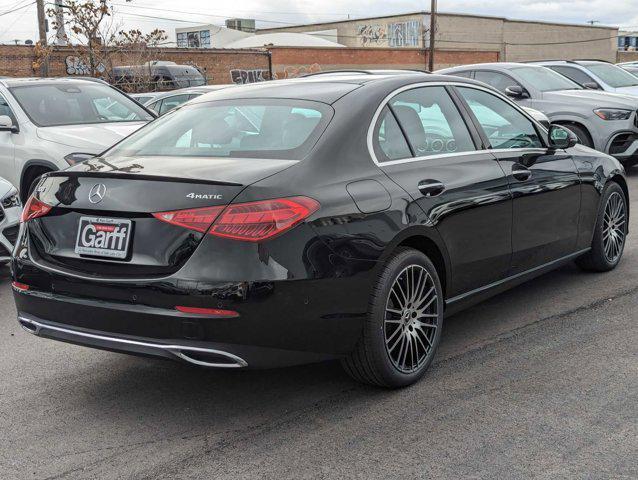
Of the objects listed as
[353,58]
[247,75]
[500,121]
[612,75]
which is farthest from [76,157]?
[353,58]

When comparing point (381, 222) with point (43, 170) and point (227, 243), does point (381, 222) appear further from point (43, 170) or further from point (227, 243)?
point (43, 170)

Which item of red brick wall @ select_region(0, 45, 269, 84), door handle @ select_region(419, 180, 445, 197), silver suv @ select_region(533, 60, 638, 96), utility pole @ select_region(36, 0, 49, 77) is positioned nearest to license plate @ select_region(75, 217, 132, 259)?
door handle @ select_region(419, 180, 445, 197)

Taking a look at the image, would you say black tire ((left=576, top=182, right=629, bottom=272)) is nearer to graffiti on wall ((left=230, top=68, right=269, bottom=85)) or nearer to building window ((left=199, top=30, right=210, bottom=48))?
graffiti on wall ((left=230, top=68, right=269, bottom=85))

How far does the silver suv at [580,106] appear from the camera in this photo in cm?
1249

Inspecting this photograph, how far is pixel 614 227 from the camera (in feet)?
21.7

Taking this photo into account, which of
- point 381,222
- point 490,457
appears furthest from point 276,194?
point 490,457

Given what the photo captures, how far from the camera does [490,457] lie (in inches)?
138

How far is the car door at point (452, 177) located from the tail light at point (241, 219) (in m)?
0.86

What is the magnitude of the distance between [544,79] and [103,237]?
11041 millimetres

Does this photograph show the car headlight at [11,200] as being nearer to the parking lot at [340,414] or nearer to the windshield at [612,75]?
the parking lot at [340,414]

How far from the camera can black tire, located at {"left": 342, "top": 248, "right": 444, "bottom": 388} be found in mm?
4039

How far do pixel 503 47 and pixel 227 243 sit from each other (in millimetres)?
73500

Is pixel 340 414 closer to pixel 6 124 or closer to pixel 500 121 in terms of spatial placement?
pixel 500 121

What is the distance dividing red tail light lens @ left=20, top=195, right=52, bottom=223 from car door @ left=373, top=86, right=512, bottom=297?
5.63ft
